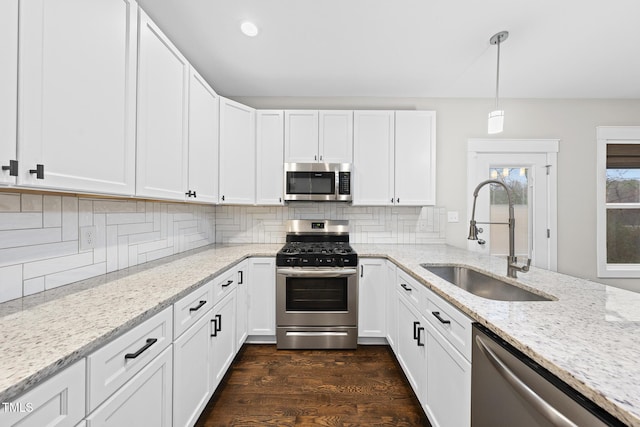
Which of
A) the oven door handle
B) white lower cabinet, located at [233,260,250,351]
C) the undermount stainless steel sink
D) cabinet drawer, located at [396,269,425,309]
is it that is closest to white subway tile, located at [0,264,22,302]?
white lower cabinet, located at [233,260,250,351]

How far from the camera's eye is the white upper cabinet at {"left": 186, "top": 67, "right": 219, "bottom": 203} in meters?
2.02

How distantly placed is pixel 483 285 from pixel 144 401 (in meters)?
1.91

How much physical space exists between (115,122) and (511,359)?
5.99 ft

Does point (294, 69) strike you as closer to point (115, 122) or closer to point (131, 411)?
point (115, 122)

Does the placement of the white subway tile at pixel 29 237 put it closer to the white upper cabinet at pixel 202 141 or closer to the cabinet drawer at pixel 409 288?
the white upper cabinet at pixel 202 141

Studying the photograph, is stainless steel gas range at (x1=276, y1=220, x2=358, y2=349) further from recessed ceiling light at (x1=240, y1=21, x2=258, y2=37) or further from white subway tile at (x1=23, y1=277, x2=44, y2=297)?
recessed ceiling light at (x1=240, y1=21, x2=258, y2=37)

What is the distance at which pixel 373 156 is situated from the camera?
2787 mm

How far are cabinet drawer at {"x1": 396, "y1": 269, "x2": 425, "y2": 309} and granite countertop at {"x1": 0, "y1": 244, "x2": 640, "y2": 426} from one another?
0.20m

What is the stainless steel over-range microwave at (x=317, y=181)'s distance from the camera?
270 cm

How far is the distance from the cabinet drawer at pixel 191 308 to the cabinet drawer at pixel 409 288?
1.29 meters

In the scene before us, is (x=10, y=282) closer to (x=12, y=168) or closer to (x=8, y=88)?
(x=12, y=168)

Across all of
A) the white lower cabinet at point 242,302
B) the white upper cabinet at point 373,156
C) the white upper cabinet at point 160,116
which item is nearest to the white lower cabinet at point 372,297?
the white upper cabinet at point 373,156

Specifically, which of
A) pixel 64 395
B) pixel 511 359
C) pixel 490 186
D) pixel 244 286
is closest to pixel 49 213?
pixel 64 395

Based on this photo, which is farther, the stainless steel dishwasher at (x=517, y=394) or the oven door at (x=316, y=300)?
the oven door at (x=316, y=300)
